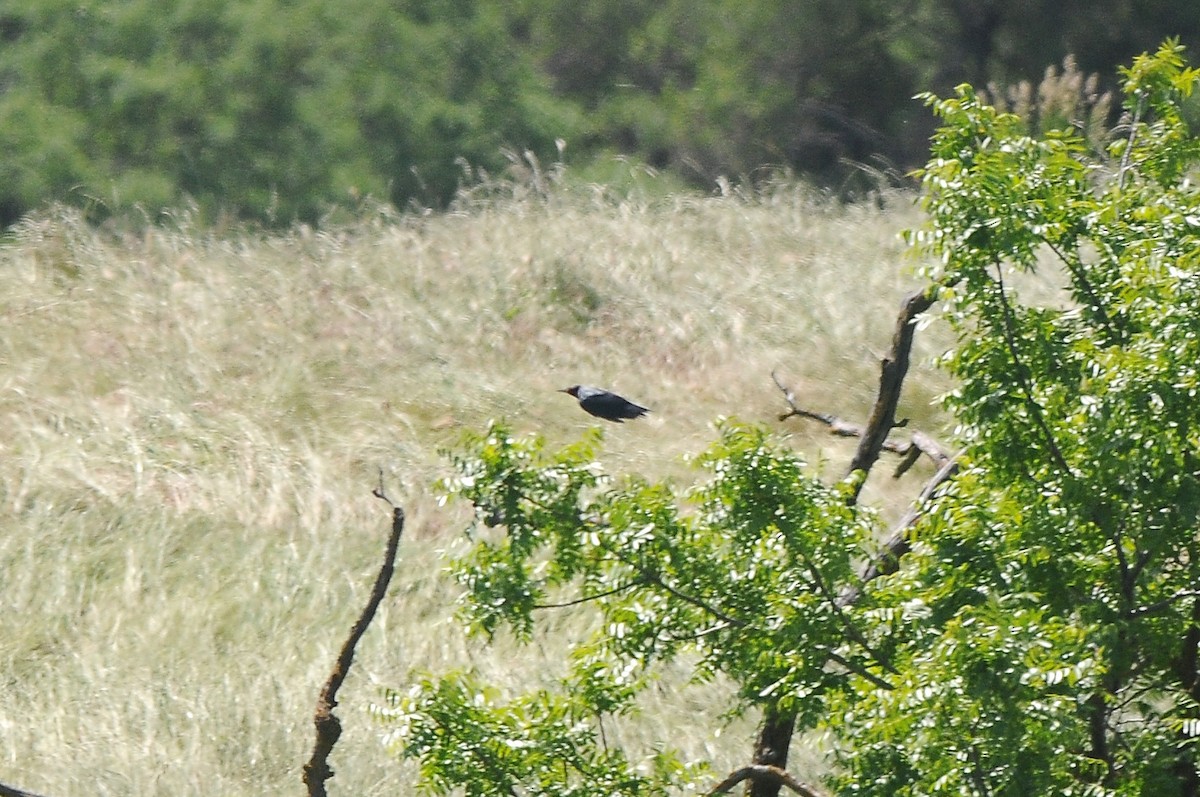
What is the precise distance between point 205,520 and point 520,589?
545cm

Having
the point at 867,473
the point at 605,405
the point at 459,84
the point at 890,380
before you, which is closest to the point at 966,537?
the point at 867,473

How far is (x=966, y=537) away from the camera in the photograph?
3270 mm

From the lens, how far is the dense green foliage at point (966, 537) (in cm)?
307

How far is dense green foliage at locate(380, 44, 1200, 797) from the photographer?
3066 millimetres

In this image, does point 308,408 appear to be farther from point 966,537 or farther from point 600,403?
point 966,537

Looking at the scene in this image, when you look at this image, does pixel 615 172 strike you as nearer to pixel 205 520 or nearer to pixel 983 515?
pixel 205 520

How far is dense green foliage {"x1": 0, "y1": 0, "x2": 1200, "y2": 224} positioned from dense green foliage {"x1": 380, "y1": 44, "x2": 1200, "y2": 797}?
11665mm

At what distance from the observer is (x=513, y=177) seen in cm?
1519

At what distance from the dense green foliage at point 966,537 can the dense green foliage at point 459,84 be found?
11.7 m

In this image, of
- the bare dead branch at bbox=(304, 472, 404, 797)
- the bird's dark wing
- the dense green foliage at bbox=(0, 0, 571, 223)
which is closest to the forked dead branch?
the bare dead branch at bbox=(304, 472, 404, 797)

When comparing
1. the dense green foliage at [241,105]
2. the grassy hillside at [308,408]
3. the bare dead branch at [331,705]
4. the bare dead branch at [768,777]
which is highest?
the bare dead branch at [331,705]

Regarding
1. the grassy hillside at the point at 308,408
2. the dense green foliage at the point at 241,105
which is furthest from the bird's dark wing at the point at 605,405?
the dense green foliage at the point at 241,105

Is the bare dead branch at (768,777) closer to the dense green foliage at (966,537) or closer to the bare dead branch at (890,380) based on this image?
the dense green foliage at (966,537)

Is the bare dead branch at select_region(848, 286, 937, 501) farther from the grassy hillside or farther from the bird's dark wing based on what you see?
the bird's dark wing
